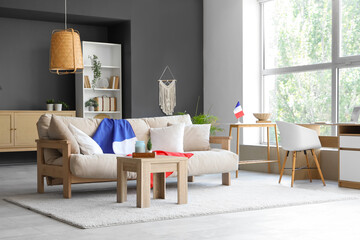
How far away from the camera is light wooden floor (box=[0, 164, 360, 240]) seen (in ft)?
10.9

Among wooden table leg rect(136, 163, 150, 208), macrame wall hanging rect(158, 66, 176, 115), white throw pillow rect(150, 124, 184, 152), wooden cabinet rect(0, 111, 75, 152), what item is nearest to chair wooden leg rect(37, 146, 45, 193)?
white throw pillow rect(150, 124, 184, 152)

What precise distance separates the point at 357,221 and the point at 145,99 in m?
5.62

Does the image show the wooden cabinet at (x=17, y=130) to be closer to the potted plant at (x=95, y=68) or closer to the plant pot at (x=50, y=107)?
the plant pot at (x=50, y=107)

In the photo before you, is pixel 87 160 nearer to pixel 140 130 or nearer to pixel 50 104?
pixel 140 130

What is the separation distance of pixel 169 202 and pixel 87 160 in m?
0.87

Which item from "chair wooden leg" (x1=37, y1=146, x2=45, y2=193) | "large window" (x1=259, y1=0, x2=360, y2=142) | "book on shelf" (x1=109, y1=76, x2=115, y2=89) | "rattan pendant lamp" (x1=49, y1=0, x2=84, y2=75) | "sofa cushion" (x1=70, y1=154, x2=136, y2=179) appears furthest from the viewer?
"book on shelf" (x1=109, y1=76, x2=115, y2=89)

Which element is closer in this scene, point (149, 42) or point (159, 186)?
point (159, 186)

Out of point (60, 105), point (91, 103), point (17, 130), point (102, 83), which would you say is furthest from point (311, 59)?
point (17, 130)

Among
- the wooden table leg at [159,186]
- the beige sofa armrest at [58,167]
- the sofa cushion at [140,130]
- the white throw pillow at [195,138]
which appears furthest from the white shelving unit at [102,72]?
the wooden table leg at [159,186]

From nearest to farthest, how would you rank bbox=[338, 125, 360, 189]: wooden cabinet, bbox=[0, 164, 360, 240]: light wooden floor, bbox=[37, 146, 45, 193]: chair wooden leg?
bbox=[0, 164, 360, 240]: light wooden floor → bbox=[37, 146, 45, 193]: chair wooden leg → bbox=[338, 125, 360, 189]: wooden cabinet

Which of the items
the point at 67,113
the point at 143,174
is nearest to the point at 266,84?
the point at 67,113

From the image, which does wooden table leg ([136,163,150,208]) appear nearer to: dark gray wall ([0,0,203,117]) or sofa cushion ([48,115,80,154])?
sofa cushion ([48,115,80,154])

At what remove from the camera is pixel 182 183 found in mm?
4582

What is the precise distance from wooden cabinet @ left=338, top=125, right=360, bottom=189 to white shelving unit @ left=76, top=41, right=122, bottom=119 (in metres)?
4.32
